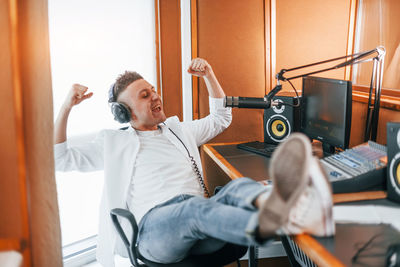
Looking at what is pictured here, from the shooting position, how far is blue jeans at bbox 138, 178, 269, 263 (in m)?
1.07

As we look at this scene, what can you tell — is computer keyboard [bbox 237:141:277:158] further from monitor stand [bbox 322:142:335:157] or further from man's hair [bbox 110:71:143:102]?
man's hair [bbox 110:71:143:102]

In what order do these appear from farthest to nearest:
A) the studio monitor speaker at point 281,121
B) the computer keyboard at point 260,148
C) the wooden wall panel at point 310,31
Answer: the wooden wall panel at point 310,31, the studio monitor speaker at point 281,121, the computer keyboard at point 260,148

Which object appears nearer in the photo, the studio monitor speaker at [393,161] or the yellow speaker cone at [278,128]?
the studio monitor speaker at [393,161]

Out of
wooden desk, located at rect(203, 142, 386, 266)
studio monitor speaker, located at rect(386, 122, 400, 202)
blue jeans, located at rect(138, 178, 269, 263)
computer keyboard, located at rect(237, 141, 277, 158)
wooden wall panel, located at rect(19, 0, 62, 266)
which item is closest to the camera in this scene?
wooden desk, located at rect(203, 142, 386, 266)

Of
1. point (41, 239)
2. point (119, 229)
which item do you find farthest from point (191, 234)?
point (41, 239)

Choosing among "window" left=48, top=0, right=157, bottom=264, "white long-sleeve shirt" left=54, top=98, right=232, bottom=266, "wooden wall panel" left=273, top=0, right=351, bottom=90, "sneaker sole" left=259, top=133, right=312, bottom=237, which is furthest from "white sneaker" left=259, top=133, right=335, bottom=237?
"wooden wall panel" left=273, top=0, right=351, bottom=90

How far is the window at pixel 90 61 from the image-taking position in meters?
2.09

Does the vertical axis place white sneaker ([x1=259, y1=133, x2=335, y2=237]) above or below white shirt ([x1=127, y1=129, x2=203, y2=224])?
above

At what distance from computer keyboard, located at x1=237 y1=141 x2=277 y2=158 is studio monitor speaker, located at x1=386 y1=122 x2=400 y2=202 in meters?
0.73

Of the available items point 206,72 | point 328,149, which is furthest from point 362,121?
point 206,72

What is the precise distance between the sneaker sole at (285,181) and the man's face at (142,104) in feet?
2.97

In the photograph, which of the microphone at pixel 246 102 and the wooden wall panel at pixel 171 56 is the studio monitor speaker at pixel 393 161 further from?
the wooden wall panel at pixel 171 56

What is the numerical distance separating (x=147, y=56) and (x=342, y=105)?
1388mm

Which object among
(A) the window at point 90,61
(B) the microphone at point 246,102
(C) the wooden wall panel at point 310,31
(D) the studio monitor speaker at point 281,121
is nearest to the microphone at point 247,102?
(B) the microphone at point 246,102
